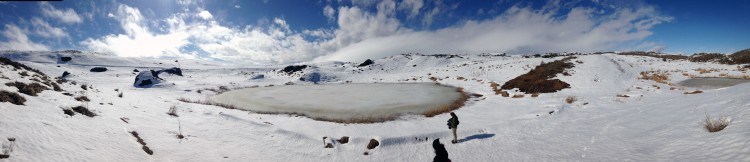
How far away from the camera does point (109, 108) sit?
55.1 feet

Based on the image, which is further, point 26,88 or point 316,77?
point 316,77

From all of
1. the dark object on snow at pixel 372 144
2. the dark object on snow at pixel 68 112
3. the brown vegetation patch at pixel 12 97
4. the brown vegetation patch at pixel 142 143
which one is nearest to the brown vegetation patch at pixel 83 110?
the dark object on snow at pixel 68 112

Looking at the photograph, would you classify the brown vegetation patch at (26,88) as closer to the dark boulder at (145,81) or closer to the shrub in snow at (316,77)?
the dark boulder at (145,81)

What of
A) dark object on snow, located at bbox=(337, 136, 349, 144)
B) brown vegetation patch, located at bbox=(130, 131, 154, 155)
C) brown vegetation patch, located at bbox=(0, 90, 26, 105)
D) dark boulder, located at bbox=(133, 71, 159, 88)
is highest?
brown vegetation patch, located at bbox=(0, 90, 26, 105)

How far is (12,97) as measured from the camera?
12.5m

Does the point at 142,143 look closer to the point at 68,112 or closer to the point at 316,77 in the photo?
the point at 68,112

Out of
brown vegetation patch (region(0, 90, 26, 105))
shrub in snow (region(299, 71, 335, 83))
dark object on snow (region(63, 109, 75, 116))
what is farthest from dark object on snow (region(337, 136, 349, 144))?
shrub in snow (region(299, 71, 335, 83))

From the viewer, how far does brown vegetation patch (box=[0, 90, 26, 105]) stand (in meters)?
12.1

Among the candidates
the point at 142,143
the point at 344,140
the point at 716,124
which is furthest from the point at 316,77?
the point at 716,124

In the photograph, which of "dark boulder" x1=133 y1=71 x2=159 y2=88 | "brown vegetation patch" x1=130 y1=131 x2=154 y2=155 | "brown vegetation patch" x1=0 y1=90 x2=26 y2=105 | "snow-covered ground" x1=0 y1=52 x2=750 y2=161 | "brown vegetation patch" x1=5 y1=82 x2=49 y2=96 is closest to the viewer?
"snow-covered ground" x1=0 y1=52 x2=750 y2=161

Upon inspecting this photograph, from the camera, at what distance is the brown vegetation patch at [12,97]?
12102 mm

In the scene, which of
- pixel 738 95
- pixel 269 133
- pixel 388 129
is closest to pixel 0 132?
pixel 269 133

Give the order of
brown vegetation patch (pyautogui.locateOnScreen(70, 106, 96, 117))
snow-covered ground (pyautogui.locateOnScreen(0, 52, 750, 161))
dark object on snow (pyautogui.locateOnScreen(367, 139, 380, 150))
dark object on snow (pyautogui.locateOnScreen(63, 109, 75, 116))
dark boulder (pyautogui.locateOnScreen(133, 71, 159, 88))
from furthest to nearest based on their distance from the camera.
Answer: dark boulder (pyautogui.locateOnScreen(133, 71, 159, 88)), dark object on snow (pyautogui.locateOnScreen(367, 139, 380, 150)), brown vegetation patch (pyautogui.locateOnScreen(70, 106, 96, 117)), dark object on snow (pyautogui.locateOnScreen(63, 109, 75, 116)), snow-covered ground (pyautogui.locateOnScreen(0, 52, 750, 161))

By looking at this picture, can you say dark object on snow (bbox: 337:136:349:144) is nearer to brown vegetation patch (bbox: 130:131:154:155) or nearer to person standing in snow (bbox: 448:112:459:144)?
person standing in snow (bbox: 448:112:459:144)
